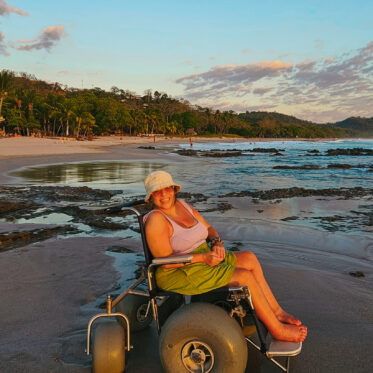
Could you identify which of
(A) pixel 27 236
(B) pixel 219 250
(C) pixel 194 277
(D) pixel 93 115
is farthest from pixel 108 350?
(D) pixel 93 115

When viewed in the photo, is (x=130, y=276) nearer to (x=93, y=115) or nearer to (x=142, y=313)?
(x=142, y=313)

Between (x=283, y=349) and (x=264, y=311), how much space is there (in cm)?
29

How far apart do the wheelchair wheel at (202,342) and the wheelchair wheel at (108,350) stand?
0.37 meters

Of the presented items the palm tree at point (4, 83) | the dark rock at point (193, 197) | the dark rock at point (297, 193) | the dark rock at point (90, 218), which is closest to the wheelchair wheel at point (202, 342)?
the dark rock at point (90, 218)

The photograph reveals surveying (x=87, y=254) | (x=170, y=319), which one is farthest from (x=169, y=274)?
(x=87, y=254)

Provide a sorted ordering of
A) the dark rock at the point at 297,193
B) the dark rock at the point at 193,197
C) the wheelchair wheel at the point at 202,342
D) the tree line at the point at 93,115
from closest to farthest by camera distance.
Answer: the wheelchair wheel at the point at 202,342 → the dark rock at the point at 193,197 → the dark rock at the point at 297,193 → the tree line at the point at 93,115

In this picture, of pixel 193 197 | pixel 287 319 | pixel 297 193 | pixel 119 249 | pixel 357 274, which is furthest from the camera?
pixel 297 193

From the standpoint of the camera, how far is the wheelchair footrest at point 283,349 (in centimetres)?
257

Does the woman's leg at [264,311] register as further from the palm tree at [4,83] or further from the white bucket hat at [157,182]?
the palm tree at [4,83]

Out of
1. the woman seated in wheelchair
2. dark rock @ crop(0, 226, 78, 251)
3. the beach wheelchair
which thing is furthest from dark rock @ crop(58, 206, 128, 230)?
the beach wheelchair

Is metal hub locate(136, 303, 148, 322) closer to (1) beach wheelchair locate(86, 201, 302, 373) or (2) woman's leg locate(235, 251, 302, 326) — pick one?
(1) beach wheelchair locate(86, 201, 302, 373)

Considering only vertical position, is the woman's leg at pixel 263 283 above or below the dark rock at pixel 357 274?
above

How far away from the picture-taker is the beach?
3.00 metres

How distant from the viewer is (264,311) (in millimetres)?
2711
